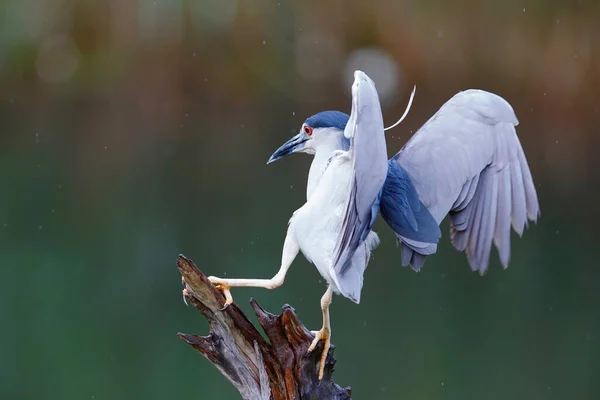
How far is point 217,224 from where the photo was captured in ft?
17.8

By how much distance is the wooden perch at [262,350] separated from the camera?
1.89 m

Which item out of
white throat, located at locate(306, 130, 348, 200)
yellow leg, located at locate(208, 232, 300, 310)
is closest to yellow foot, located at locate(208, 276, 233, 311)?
yellow leg, located at locate(208, 232, 300, 310)

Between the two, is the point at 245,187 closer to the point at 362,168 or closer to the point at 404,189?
the point at 404,189

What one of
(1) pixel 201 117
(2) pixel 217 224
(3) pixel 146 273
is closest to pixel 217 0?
(1) pixel 201 117

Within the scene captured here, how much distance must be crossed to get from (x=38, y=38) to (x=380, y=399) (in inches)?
158

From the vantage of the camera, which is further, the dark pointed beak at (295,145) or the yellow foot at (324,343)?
the dark pointed beak at (295,145)

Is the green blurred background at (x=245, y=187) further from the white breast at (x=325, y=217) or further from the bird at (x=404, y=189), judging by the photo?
the white breast at (x=325, y=217)

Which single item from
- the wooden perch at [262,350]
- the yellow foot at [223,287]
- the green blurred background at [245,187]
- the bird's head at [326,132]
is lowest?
the green blurred background at [245,187]

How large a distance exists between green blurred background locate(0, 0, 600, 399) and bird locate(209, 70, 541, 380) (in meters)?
1.87

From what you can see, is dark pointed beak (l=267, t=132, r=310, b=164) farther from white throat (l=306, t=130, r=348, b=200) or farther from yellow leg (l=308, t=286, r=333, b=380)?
yellow leg (l=308, t=286, r=333, b=380)

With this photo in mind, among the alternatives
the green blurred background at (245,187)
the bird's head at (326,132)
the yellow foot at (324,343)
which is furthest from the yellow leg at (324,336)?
the green blurred background at (245,187)

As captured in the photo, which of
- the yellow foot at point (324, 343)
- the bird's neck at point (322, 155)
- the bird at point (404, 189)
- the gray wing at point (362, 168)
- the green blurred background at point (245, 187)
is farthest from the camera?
the green blurred background at point (245, 187)

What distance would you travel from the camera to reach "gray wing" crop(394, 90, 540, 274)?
2062 millimetres

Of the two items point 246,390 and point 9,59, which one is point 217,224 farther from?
point 246,390
